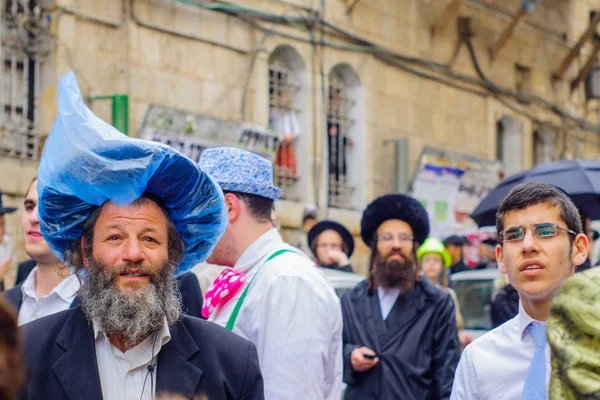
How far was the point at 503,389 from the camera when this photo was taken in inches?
144

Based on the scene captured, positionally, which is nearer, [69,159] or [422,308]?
[69,159]

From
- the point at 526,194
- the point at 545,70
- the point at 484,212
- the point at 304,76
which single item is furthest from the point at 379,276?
the point at 545,70

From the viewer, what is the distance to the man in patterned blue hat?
4145 millimetres

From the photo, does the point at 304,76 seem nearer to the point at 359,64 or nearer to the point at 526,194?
the point at 359,64

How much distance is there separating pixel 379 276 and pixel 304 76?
9.54m

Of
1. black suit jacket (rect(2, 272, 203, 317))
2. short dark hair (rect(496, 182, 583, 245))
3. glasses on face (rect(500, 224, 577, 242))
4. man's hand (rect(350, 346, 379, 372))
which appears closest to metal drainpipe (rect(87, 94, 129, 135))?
man's hand (rect(350, 346, 379, 372))

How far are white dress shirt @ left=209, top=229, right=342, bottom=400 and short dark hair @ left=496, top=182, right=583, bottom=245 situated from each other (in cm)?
83

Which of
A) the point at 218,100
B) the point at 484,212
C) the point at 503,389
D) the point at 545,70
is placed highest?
the point at 545,70

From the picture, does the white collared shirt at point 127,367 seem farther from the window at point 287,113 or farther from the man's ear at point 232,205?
the window at point 287,113

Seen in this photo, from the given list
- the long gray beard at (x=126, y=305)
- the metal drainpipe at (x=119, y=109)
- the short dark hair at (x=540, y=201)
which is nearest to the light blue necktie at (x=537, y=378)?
the short dark hair at (x=540, y=201)

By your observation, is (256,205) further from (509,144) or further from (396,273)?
(509,144)

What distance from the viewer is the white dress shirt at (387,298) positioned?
252 inches

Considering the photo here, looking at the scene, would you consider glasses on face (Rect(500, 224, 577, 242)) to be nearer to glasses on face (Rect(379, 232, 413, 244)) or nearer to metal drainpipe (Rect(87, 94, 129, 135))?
glasses on face (Rect(379, 232, 413, 244))

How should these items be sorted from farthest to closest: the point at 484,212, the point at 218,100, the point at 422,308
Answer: the point at 218,100, the point at 484,212, the point at 422,308
